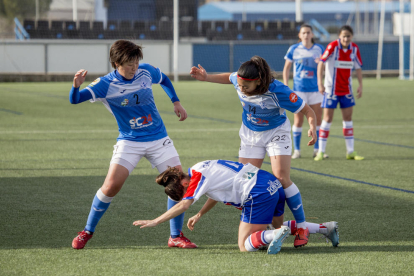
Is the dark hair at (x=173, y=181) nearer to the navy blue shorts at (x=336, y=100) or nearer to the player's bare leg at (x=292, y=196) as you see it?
the player's bare leg at (x=292, y=196)

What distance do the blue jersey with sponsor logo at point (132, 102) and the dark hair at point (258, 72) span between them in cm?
80

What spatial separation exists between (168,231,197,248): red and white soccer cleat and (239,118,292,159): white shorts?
953 millimetres

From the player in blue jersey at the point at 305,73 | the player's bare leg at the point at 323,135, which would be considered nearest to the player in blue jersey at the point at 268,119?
the player's bare leg at the point at 323,135

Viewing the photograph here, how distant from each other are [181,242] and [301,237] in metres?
0.94

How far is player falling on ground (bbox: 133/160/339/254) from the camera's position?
4133 mm

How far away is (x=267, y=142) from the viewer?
4926 mm

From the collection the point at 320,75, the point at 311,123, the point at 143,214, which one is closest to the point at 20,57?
the point at 320,75

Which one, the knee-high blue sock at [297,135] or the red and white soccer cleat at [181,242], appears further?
the knee-high blue sock at [297,135]

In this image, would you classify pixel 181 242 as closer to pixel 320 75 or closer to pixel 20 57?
pixel 320 75

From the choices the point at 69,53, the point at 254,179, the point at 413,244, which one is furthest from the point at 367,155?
the point at 69,53

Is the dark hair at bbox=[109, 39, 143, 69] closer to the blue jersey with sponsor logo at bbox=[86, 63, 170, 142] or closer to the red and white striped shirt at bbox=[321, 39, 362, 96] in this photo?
the blue jersey with sponsor logo at bbox=[86, 63, 170, 142]

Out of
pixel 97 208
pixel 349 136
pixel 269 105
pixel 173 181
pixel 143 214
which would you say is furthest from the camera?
pixel 349 136

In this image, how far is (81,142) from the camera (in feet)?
34.2

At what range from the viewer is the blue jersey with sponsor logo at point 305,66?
915cm
